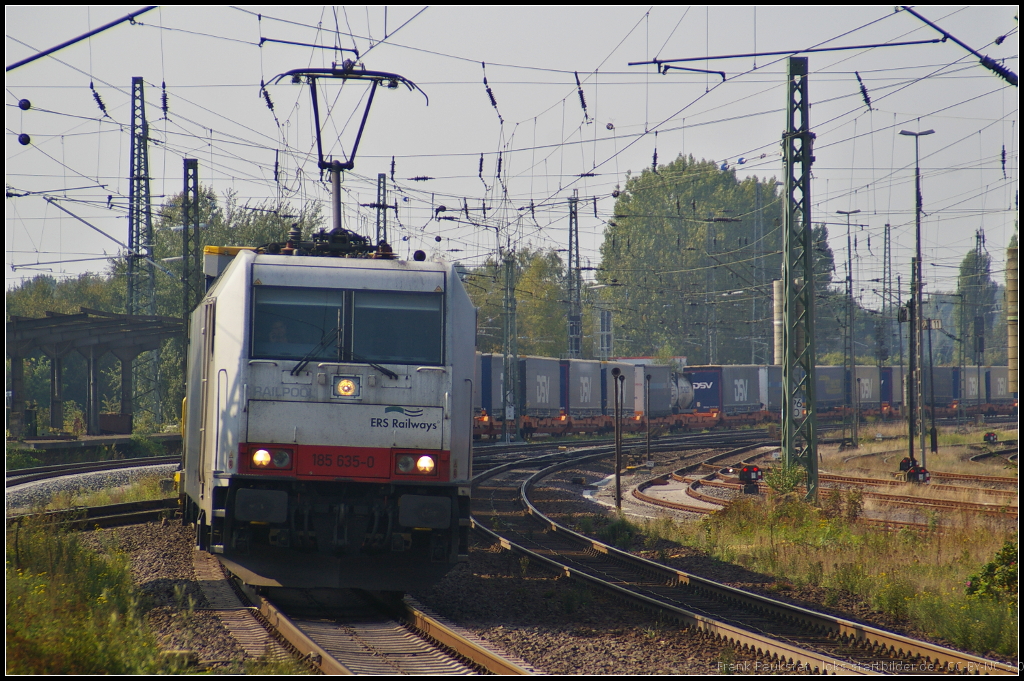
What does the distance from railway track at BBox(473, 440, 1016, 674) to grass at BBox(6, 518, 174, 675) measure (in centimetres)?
492

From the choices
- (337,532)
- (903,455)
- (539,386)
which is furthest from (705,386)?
(337,532)

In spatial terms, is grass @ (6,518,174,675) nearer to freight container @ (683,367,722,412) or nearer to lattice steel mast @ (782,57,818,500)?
lattice steel mast @ (782,57,818,500)

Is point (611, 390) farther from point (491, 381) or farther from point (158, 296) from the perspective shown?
point (158, 296)

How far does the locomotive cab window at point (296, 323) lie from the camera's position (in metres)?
8.61

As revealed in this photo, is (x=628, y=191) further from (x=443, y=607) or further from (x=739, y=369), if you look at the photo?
(x=443, y=607)

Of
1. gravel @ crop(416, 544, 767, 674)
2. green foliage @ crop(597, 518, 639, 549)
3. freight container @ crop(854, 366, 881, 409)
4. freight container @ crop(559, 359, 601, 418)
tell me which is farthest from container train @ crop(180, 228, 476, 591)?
freight container @ crop(854, 366, 881, 409)

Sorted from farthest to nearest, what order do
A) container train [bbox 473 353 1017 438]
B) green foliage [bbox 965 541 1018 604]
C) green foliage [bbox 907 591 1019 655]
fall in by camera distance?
1. container train [bbox 473 353 1017 438]
2. green foliage [bbox 965 541 1018 604]
3. green foliage [bbox 907 591 1019 655]

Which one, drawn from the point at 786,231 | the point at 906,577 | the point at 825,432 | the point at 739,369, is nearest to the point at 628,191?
the point at 739,369

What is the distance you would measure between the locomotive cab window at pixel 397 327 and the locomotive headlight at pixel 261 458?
1.23 meters

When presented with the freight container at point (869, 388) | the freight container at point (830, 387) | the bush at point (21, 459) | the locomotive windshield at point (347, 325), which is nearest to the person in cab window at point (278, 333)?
the locomotive windshield at point (347, 325)

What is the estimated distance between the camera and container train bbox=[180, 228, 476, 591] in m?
8.43

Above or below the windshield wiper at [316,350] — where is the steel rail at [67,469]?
below

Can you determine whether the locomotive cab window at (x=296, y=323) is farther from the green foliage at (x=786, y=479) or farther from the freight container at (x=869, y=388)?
the freight container at (x=869, y=388)

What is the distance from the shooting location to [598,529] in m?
16.2
